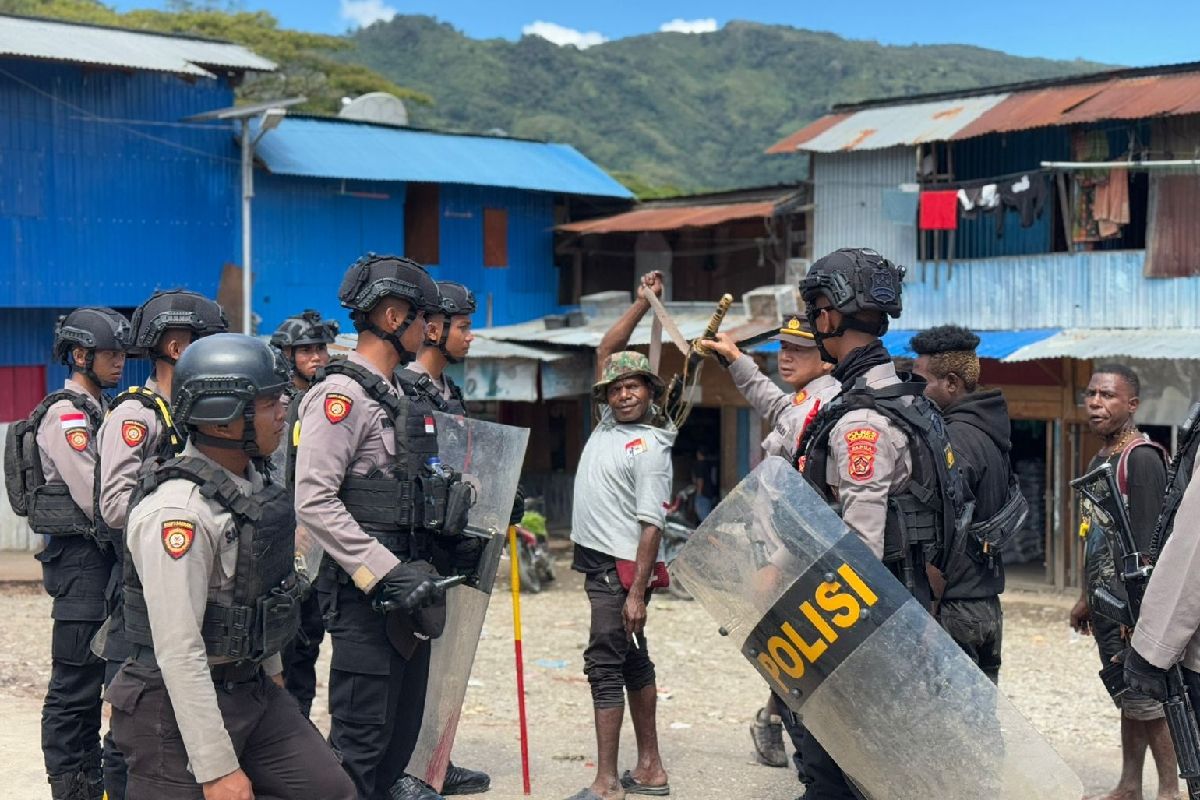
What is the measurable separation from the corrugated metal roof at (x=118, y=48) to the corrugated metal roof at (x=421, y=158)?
3.86 feet

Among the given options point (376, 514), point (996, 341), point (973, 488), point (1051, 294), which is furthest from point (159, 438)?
point (1051, 294)

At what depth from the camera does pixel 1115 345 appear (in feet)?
42.3

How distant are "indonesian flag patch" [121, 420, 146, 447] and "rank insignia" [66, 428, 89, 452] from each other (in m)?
0.73

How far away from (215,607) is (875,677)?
1935 millimetres

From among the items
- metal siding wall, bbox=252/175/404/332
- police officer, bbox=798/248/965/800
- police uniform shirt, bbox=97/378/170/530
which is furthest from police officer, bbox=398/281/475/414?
metal siding wall, bbox=252/175/404/332

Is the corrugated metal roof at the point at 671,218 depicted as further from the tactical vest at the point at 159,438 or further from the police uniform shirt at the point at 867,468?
the police uniform shirt at the point at 867,468

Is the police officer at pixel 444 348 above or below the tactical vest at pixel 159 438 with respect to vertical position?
above

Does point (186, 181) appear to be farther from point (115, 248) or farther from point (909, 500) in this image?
point (909, 500)

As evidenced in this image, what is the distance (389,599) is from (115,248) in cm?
1265

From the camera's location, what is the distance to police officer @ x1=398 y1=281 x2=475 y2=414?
597 cm

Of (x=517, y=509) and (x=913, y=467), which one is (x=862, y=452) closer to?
(x=913, y=467)

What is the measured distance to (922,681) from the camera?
3.95 m

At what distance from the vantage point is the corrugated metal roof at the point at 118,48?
1470 cm

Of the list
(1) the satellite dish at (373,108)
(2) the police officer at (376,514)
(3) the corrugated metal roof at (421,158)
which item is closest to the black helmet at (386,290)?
(2) the police officer at (376,514)
